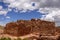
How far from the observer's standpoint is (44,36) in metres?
35.4

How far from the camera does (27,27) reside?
1924 inches

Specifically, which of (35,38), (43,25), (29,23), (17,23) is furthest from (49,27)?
(35,38)

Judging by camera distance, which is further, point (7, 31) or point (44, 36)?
point (7, 31)

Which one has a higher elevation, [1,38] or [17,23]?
[17,23]

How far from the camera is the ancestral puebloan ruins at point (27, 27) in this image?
48228mm

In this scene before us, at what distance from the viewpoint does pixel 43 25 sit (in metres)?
48.1

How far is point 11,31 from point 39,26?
7.87 meters

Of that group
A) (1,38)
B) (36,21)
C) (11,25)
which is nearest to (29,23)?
(36,21)

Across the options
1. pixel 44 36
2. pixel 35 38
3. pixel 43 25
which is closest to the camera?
pixel 44 36

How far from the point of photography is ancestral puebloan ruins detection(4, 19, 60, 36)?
158 feet

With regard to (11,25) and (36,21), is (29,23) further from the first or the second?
(11,25)

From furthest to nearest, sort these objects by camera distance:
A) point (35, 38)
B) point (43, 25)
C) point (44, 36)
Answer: point (43, 25), point (35, 38), point (44, 36)

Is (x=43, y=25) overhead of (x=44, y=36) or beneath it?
overhead

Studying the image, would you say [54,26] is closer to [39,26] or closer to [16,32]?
[39,26]
